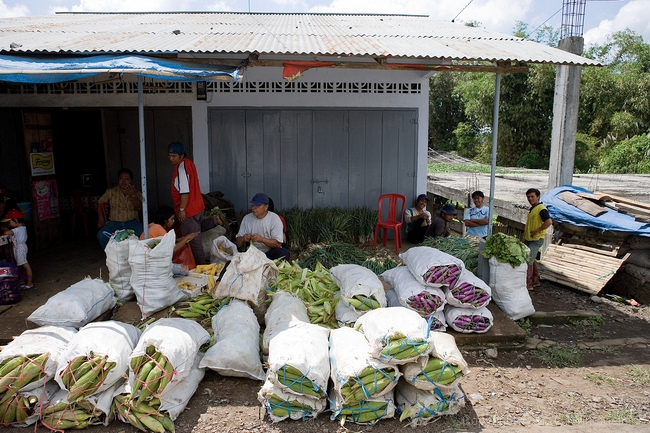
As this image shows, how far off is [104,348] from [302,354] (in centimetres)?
144

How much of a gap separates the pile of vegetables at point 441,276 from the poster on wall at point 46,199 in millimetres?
6266

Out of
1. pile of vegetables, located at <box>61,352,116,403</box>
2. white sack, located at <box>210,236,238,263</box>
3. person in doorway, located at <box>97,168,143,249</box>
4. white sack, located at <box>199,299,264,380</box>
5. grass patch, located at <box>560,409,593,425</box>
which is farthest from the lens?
person in doorway, located at <box>97,168,143,249</box>

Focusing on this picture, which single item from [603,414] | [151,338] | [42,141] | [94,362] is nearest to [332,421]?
[151,338]

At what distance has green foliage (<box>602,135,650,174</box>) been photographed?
20253mm

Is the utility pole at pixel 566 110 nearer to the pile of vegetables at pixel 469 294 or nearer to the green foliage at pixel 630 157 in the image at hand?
the pile of vegetables at pixel 469 294

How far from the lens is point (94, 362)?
352 centimetres

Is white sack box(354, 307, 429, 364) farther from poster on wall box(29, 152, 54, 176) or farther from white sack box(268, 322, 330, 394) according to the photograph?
poster on wall box(29, 152, 54, 176)

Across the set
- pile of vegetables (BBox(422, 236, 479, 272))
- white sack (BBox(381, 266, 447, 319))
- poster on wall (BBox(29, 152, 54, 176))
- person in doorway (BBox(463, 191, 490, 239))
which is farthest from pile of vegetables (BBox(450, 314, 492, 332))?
poster on wall (BBox(29, 152, 54, 176))

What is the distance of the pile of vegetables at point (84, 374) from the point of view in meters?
3.44

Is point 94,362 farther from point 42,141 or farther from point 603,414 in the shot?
point 42,141

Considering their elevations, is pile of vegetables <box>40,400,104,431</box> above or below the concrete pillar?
below

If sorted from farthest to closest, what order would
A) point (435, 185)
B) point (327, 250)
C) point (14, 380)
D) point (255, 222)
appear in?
point (435, 185), point (327, 250), point (255, 222), point (14, 380)

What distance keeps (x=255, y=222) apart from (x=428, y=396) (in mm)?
3213

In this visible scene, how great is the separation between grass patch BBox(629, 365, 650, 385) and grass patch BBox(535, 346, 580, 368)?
1.50 ft
